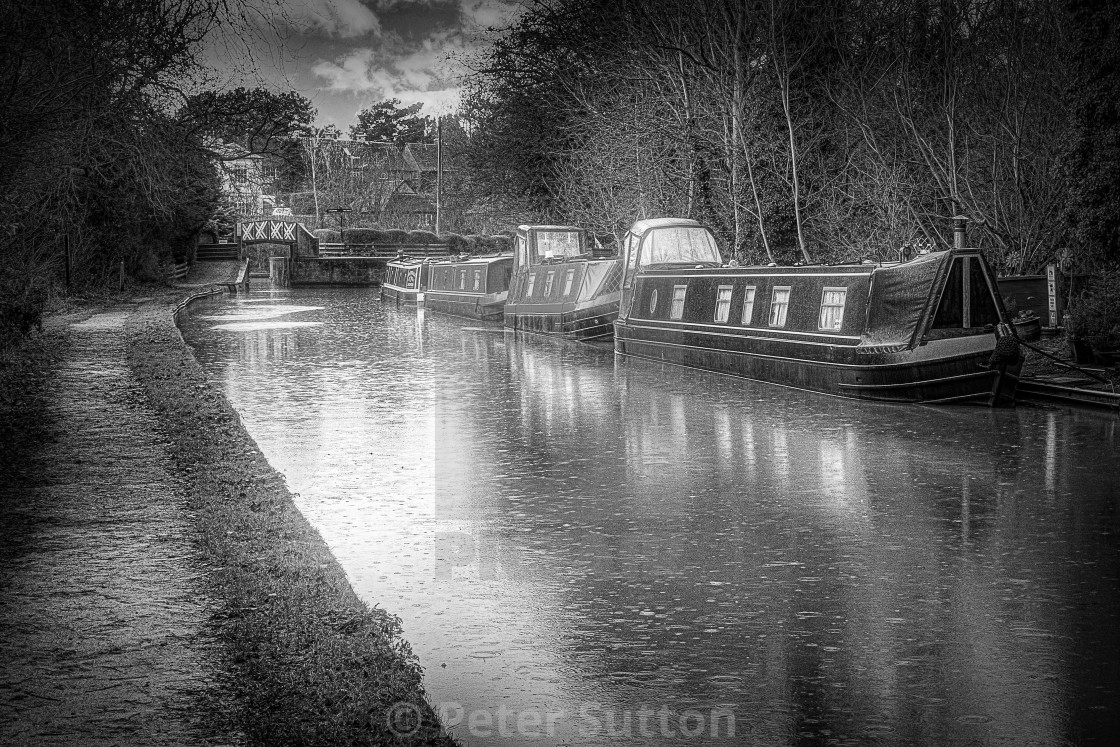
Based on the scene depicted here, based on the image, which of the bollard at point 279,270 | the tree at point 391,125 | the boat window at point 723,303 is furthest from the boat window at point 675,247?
the tree at point 391,125

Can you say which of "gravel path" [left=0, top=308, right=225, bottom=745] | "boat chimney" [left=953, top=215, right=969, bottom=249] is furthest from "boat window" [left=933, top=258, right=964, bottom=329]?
"gravel path" [left=0, top=308, right=225, bottom=745]

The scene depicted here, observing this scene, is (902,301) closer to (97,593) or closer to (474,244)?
(97,593)

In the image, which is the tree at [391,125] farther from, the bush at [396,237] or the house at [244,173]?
the house at [244,173]

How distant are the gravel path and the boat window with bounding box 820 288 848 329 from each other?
28.0 feet

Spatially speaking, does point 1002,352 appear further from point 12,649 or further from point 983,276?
point 12,649

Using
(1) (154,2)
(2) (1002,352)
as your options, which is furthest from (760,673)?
(2) (1002,352)

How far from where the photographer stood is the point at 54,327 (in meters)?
22.8

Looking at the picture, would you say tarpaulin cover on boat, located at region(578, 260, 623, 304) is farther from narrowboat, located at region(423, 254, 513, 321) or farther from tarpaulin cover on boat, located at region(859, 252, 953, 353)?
tarpaulin cover on boat, located at region(859, 252, 953, 353)

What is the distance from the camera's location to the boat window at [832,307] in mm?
15664

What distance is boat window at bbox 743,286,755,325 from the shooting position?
1792cm

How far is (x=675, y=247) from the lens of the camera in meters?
22.6

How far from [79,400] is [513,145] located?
98.9ft

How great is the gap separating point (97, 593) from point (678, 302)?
1485 cm

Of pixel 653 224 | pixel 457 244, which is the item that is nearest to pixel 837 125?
pixel 653 224
